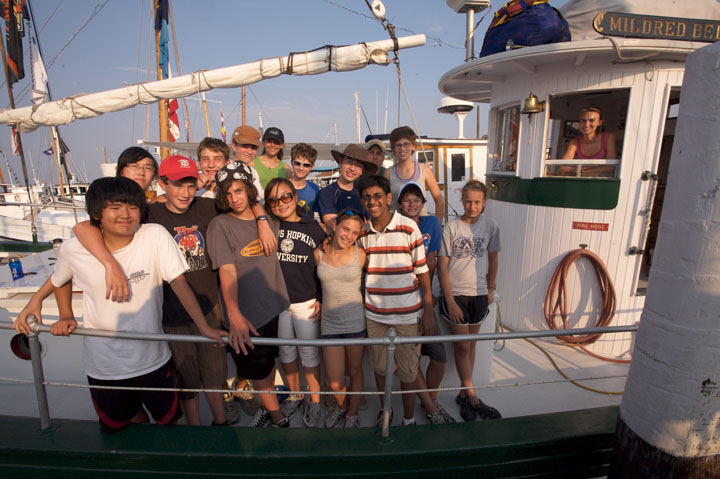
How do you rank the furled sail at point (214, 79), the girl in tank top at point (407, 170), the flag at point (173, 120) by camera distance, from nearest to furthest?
the girl in tank top at point (407, 170) < the furled sail at point (214, 79) < the flag at point (173, 120)

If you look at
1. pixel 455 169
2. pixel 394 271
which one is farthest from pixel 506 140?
pixel 455 169

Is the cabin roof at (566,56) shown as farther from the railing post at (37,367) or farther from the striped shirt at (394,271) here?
the railing post at (37,367)

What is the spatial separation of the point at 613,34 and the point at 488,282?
2.52 m

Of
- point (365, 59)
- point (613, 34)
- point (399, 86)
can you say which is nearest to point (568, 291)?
point (613, 34)

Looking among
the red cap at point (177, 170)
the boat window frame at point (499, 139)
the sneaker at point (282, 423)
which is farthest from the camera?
the boat window frame at point (499, 139)

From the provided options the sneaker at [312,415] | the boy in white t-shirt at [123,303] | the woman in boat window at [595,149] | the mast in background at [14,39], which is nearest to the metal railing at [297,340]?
the boy in white t-shirt at [123,303]

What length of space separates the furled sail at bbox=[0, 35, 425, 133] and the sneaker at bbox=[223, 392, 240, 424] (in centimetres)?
449

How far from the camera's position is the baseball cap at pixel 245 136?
3.55 meters

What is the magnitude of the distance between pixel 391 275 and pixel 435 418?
1.24 metres

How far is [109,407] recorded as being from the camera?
209 cm

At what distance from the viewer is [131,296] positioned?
205cm

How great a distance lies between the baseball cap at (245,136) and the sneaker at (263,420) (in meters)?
2.48

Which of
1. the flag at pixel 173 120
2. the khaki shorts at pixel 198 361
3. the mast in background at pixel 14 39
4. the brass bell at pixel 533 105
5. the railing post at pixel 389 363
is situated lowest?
the khaki shorts at pixel 198 361

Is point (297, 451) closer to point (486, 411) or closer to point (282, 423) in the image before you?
point (282, 423)
